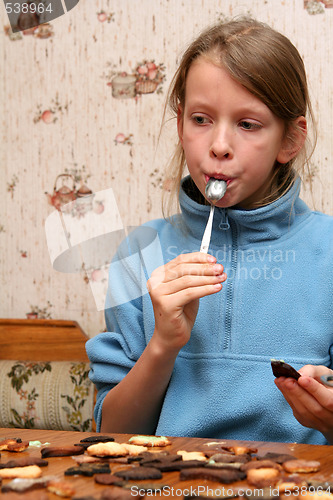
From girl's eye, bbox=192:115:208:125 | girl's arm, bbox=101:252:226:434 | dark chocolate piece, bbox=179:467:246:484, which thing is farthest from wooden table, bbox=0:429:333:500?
girl's eye, bbox=192:115:208:125

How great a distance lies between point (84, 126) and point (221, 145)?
81 centimetres

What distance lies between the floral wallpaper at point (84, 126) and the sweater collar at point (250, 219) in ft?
1.30

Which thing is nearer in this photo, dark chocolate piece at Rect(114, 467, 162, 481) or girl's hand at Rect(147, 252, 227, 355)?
dark chocolate piece at Rect(114, 467, 162, 481)

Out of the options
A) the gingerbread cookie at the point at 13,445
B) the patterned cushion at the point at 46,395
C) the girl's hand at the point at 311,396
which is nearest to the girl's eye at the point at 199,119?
the girl's hand at the point at 311,396

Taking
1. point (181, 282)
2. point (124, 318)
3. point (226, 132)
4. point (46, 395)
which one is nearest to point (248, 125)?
point (226, 132)

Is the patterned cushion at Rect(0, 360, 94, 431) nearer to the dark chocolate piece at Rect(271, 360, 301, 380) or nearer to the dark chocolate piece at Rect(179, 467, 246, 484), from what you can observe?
the dark chocolate piece at Rect(271, 360, 301, 380)

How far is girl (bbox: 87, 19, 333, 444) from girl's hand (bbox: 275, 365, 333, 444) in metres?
0.07

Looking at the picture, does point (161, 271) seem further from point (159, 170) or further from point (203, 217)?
point (159, 170)

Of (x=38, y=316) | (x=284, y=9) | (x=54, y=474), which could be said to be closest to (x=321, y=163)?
(x=284, y=9)

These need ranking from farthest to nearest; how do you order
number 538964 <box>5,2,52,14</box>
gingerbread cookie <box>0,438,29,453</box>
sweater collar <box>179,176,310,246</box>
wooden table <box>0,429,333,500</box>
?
number 538964 <box>5,2,52,14</box> < sweater collar <box>179,176,310,246</box> < gingerbread cookie <box>0,438,29,453</box> < wooden table <box>0,429,333,500</box>

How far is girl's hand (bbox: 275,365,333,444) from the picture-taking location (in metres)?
0.73

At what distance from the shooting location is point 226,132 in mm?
901

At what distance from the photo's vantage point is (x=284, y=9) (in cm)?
140

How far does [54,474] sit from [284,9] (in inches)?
47.5
